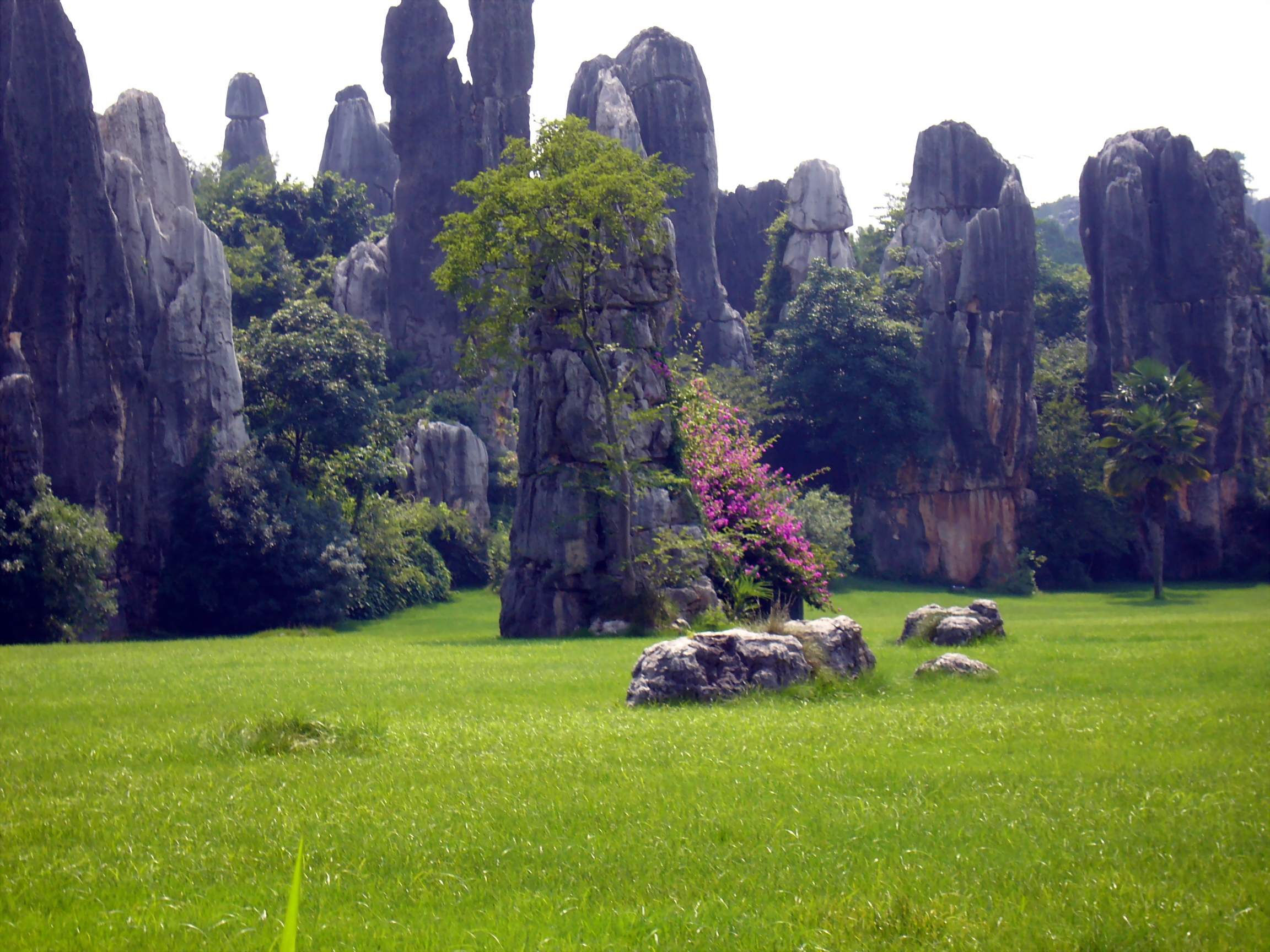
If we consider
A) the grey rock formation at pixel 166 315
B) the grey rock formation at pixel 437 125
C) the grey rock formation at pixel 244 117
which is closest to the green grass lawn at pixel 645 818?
the grey rock formation at pixel 166 315

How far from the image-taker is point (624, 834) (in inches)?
269

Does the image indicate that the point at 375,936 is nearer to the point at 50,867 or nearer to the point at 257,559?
the point at 50,867

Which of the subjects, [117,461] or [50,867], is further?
[117,461]

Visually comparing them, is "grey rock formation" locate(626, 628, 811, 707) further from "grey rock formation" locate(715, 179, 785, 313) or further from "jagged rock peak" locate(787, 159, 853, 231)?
"grey rock formation" locate(715, 179, 785, 313)

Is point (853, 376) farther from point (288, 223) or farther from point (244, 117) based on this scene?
point (244, 117)

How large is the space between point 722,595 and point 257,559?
15.5 m

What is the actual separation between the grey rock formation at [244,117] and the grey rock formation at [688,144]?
39381 mm

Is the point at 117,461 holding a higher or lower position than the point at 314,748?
higher

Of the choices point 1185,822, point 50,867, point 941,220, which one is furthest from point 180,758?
point 941,220

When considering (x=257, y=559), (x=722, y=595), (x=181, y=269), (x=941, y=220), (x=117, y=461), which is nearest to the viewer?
(x=722, y=595)

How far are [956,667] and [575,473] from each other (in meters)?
13.7

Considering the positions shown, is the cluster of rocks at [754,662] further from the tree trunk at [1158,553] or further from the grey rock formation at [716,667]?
the tree trunk at [1158,553]

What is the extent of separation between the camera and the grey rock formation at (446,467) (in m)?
46.2

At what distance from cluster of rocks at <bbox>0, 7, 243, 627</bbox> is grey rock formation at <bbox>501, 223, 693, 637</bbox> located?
1257 cm
